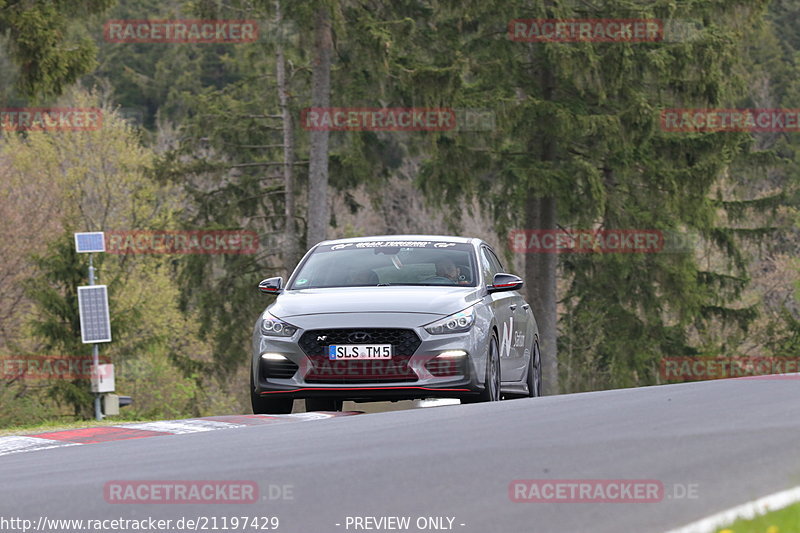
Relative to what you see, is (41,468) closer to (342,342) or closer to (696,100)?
(342,342)

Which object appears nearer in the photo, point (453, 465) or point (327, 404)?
point (453, 465)

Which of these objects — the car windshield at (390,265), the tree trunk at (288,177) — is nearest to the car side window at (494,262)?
the car windshield at (390,265)

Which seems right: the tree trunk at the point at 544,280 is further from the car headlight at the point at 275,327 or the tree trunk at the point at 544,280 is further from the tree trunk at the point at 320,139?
the car headlight at the point at 275,327

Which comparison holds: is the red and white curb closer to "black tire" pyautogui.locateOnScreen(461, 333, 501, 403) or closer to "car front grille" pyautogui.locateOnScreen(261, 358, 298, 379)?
"car front grille" pyautogui.locateOnScreen(261, 358, 298, 379)

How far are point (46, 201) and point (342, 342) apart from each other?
4352cm

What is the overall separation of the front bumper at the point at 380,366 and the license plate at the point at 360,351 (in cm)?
6

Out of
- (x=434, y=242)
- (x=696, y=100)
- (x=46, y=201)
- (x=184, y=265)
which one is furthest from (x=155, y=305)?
(x=434, y=242)

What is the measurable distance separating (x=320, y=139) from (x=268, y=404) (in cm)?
2218

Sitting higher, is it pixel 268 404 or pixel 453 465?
pixel 453 465

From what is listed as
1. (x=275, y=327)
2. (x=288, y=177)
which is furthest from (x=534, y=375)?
(x=288, y=177)

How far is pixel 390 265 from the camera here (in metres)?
14.3

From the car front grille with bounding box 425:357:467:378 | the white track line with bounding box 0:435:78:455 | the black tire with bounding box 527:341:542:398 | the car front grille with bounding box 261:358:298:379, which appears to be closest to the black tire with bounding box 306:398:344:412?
the car front grille with bounding box 261:358:298:379

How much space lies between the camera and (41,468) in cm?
924

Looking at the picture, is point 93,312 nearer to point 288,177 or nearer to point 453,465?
point 288,177
